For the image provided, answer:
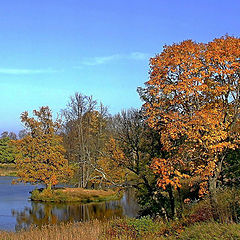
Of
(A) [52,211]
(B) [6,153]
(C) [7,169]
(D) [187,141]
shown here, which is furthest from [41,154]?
(B) [6,153]

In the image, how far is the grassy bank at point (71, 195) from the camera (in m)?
34.0

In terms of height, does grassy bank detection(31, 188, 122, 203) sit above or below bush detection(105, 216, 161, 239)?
below

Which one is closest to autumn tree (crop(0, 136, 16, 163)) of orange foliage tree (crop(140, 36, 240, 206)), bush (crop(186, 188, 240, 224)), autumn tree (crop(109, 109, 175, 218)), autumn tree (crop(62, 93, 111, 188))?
autumn tree (crop(62, 93, 111, 188))

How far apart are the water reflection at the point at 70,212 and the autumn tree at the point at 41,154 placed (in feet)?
14.5

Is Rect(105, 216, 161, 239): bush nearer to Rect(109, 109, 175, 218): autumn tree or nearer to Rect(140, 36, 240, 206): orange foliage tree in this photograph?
Rect(140, 36, 240, 206): orange foliage tree

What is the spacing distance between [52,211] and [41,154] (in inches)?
380

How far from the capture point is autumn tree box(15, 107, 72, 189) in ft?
119

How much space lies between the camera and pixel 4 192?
38.7 metres

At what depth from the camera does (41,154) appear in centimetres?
3716

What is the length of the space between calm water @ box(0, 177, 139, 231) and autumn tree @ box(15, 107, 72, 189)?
2.89 metres

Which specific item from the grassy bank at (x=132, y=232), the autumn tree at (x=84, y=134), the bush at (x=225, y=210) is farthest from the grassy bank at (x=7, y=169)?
the bush at (x=225, y=210)

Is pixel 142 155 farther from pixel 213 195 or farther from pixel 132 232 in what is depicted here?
pixel 132 232

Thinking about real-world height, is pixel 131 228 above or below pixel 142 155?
below

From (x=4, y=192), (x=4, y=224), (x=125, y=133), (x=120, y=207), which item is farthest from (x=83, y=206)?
(x=125, y=133)
